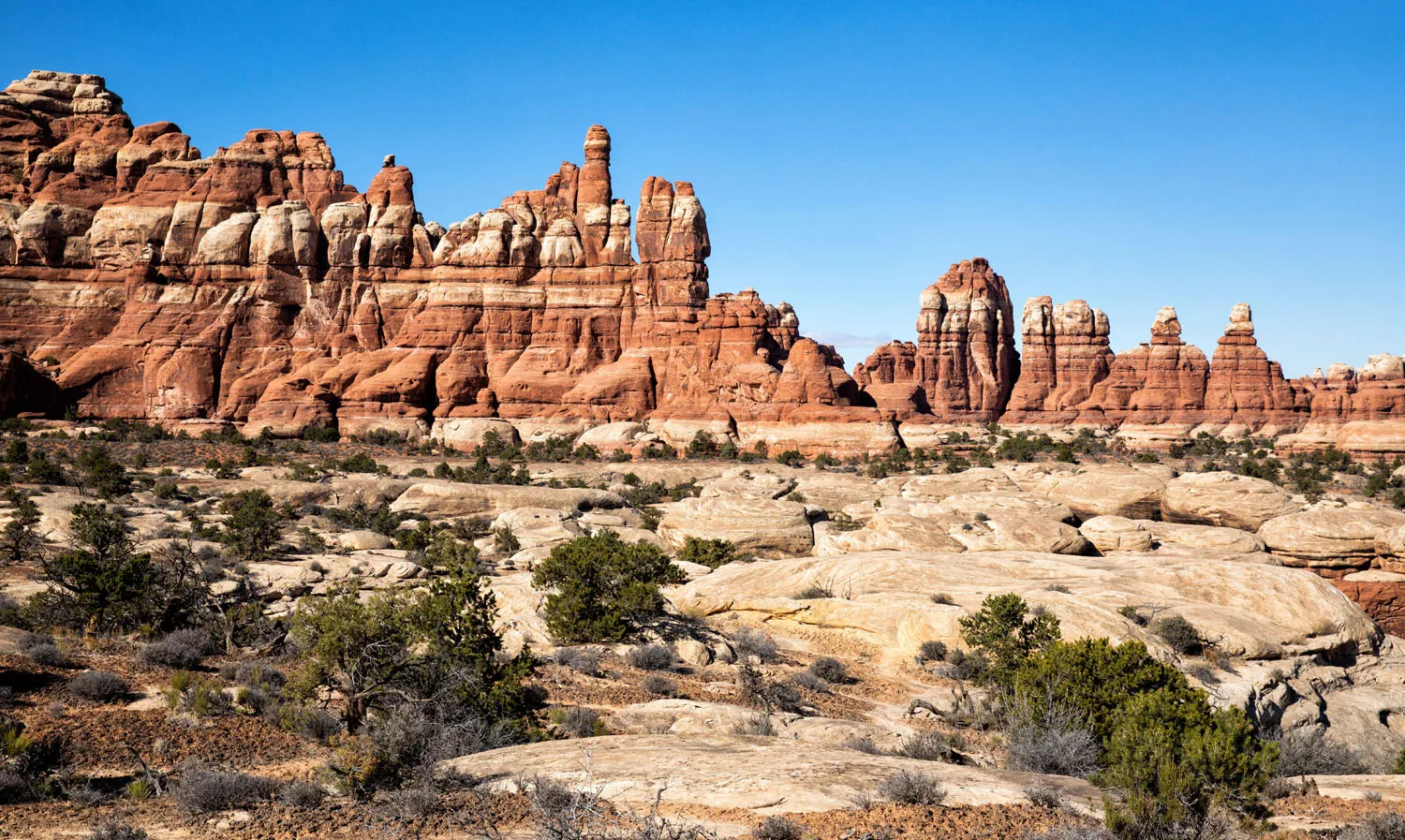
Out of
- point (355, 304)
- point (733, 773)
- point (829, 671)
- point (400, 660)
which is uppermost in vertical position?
point (355, 304)

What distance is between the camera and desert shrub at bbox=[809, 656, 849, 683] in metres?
18.5

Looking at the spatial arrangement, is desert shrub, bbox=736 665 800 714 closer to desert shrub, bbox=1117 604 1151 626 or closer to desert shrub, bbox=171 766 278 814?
desert shrub, bbox=171 766 278 814

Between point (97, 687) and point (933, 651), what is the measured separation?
1423 cm

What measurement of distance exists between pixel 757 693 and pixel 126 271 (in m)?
72.6

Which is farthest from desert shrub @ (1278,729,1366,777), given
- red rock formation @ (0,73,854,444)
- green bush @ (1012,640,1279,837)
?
red rock formation @ (0,73,854,444)

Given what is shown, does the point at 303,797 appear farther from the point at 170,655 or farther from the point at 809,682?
the point at 809,682

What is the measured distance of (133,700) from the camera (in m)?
13.9

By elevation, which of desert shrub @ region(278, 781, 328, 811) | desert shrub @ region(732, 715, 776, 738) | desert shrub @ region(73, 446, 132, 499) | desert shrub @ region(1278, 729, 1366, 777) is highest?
desert shrub @ region(73, 446, 132, 499)

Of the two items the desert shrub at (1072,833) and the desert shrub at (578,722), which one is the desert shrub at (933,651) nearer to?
the desert shrub at (578,722)

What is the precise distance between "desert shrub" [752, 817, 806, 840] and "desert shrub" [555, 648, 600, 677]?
→ 9017mm

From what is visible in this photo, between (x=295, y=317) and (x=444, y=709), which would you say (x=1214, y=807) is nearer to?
(x=444, y=709)

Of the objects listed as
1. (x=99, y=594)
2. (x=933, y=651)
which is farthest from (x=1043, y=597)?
(x=99, y=594)

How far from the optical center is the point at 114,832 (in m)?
8.70

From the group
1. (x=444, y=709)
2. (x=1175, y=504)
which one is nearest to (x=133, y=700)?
(x=444, y=709)
